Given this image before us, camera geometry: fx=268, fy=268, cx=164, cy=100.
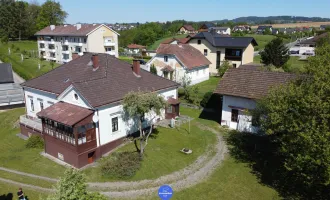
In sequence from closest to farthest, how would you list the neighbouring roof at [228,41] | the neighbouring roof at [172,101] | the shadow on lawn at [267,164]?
the shadow on lawn at [267,164], the neighbouring roof at [172,101], the neighbouring roof at [228,41]

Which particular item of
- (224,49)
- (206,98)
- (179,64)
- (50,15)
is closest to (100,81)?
(206,98)

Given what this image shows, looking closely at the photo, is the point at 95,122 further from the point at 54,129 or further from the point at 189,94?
the point at 189,94

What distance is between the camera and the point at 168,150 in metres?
22.9

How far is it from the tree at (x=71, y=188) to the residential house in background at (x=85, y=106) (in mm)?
10349

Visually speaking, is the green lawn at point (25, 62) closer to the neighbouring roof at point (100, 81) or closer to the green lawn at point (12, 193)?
the neighbouring roof at point (100, 81)

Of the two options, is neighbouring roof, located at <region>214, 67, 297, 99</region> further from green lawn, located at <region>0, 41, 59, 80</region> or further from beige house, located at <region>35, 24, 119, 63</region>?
beige house, located at <region>35, 24, 119, 63</region>

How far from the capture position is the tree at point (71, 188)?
30.4 feet

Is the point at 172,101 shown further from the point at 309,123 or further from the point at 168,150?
the point at 309,123

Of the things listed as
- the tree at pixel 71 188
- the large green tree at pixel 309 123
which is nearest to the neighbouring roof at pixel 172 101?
the large green tree at pixel 309 123

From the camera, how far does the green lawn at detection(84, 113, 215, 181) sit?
1953 centimetres

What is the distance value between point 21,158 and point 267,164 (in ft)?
65.4

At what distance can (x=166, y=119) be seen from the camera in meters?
30.0

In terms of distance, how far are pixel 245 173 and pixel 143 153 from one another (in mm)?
7989

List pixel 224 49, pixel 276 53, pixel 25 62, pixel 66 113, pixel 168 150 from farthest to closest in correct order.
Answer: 1. pixel 25 62
2. pixel 224 49
3. pixel 276 53
4. pixel 168 150
5. pixel 66 113
